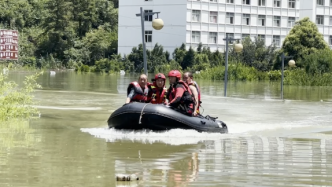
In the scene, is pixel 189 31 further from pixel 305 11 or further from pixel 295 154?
pixel 295 154

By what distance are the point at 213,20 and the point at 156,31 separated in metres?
6.81

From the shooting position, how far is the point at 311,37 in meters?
67.8

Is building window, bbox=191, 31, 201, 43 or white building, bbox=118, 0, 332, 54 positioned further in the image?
building window, bbox=191, 31, 201, 43

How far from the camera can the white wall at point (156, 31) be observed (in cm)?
7800

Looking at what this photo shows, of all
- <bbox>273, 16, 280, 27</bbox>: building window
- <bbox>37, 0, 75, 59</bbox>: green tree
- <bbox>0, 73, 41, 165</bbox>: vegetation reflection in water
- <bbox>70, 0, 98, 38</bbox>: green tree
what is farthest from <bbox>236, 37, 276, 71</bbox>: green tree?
<bbox>0, 73, 41, 165</bbox>: vegetation reflection in water

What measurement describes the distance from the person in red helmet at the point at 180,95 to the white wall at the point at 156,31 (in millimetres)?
60372

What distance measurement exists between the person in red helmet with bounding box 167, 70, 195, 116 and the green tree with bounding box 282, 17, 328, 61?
49.9 metres

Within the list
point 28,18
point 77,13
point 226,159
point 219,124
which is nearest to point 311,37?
point 77,13

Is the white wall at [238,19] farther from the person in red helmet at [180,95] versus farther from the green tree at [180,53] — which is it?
the person in red helmet at [180,95]

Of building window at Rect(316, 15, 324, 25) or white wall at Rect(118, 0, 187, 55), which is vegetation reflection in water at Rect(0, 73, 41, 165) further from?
building window at Rect(316, 15, 324, 25)

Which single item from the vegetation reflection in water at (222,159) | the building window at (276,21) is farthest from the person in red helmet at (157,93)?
the building window at (276,21)

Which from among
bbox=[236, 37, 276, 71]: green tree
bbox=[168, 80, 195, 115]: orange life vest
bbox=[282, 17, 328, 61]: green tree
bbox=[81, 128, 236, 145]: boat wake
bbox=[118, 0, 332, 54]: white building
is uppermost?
bbox=[118, 0, 332, 54]: white building

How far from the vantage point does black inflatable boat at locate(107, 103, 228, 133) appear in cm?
1694

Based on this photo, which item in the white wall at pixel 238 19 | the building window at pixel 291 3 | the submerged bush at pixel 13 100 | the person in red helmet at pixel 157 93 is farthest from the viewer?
the building window at pixel 291 3
